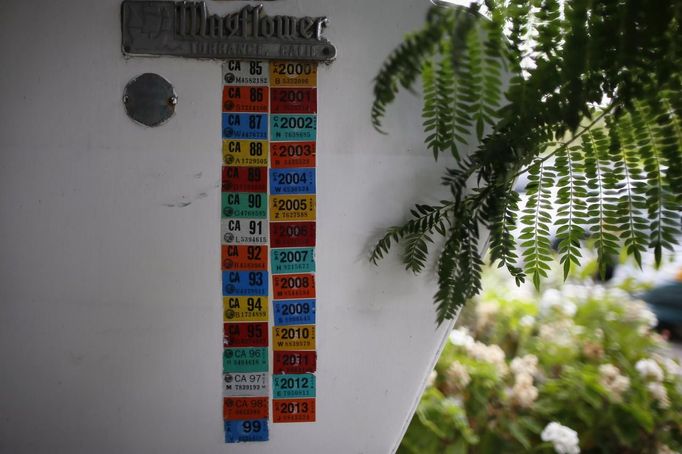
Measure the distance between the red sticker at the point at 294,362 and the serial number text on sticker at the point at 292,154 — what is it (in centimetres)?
37

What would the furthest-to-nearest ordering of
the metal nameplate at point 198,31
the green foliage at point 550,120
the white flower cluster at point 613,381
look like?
the white flower cluster at point 613,381 → the metal nameplate at point 198,31 → the green foliage at point 550,120

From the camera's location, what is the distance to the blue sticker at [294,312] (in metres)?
1.08

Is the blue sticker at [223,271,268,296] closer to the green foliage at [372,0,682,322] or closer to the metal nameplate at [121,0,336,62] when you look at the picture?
the green foliage at [372,0,682,322]

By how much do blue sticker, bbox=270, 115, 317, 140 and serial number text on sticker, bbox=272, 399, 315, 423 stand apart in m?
0.53

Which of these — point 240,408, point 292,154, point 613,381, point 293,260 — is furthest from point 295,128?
point 613,381

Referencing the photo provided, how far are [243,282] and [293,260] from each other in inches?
4.2

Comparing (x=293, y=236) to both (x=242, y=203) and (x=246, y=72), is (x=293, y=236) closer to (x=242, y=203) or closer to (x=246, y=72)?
(x=242, y=203)

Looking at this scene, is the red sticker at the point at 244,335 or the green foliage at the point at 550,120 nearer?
the green foliage at the point at 550,120

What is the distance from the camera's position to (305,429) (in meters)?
1.10

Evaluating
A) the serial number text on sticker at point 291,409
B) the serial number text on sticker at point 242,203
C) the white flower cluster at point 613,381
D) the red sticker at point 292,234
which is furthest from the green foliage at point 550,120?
the white flower cluster at point 613,381

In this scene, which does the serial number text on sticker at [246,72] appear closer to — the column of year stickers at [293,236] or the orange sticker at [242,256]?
the column of year stickers at [293,236]

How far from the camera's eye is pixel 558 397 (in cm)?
179

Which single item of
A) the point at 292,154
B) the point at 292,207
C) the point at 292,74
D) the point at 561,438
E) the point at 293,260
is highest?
the point at 292,74

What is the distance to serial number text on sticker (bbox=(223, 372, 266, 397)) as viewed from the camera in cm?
108
